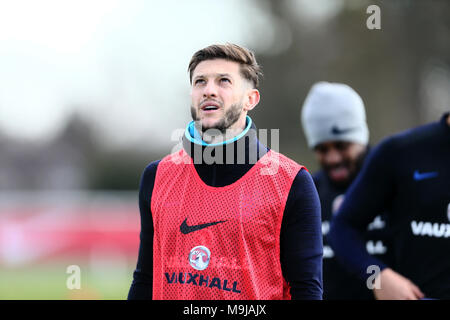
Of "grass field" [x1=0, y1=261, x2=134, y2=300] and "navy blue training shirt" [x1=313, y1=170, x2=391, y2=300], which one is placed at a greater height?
"navy blue training shirt" [x1=313, y1=170, x2=391, y2=300]

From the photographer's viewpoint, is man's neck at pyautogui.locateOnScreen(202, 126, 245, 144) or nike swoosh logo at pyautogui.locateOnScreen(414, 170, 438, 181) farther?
nike swoosh logo at pyautogui.locateOnScreen(414, 170, 438, 181)

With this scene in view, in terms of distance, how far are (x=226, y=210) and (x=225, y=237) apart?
0.12 metres

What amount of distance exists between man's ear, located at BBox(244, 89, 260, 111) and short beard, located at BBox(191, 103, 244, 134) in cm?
7

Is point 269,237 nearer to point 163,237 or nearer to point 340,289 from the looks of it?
point 163,237

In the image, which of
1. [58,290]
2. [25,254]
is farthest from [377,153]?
[25,254]

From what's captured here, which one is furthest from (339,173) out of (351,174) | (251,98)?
(251,98)

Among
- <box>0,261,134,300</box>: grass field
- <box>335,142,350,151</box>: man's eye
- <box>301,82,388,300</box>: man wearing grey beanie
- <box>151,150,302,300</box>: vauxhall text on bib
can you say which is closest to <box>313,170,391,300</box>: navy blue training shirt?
<box>301,82,388,300</box>: man wearing grey beanie

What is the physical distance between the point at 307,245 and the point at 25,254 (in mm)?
13504

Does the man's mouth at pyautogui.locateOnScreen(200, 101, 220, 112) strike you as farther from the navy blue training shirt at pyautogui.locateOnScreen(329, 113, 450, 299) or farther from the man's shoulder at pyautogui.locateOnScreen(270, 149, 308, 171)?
the navy blue training shirt at pyautogui.locateOnScreen(329, 113, 450, 299)

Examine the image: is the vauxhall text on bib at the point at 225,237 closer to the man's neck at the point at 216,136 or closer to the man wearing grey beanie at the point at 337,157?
the man's neck at the point at 216,136

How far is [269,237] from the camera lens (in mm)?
2740

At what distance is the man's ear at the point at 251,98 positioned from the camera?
298cm

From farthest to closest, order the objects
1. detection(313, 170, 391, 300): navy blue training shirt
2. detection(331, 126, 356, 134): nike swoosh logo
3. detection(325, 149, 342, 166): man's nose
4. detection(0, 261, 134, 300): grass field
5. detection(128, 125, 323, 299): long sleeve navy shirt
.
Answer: detection(0, 261, 134, 300): grass field
detection(331, 126, 356, 134): nike swoosh logo
detection(325, 149, 342, 166): man's nose
detection(313, 170, 391, 300): navy blue training shirt
detection(128, 125, 323, 299): long sleeve navy shirt

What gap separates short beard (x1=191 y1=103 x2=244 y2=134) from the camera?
2.85 meters
